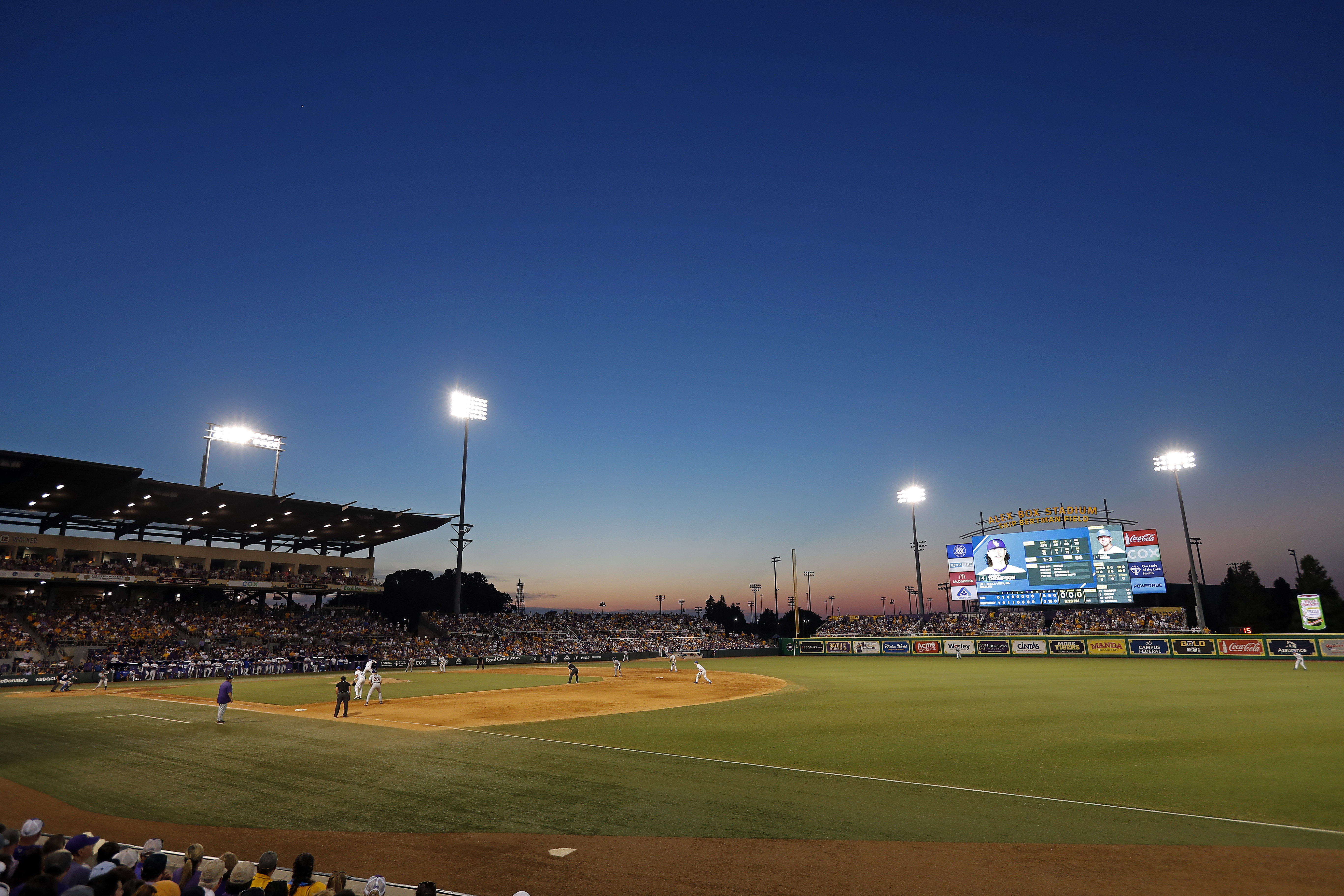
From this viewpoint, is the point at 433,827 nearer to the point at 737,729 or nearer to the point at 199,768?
the point at 199,768

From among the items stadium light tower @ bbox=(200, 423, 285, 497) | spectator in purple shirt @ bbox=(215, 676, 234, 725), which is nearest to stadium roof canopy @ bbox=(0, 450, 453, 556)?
stadium light tower @ bbox=(200, 423, 285, 497)

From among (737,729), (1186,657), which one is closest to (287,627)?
(737,729)

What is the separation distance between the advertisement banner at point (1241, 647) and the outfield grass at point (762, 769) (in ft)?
83.6

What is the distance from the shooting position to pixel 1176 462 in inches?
2040

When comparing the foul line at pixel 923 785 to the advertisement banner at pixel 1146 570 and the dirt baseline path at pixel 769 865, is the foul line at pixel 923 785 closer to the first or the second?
the dirt baseline path at pixel 769 865

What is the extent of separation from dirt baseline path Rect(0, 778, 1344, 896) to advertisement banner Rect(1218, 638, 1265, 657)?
46.6 metres

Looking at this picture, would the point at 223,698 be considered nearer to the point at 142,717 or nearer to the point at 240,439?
the point at 142,717

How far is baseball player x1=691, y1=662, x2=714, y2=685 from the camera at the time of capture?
33812mm

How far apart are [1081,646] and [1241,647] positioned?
9.64m

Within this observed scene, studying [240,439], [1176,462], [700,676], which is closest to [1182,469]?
[1176,462]

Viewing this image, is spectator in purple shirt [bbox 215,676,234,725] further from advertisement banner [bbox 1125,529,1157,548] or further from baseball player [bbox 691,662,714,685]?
advertisement banner [bbox 1125,529,1157,548]

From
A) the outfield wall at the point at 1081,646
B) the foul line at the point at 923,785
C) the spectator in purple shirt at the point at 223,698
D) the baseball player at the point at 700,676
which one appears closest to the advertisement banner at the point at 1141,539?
the outfield wall at the point at 1081,646

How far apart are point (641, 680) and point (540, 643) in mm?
26504

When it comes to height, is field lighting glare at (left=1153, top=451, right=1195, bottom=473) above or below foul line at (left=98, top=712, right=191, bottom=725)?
above
